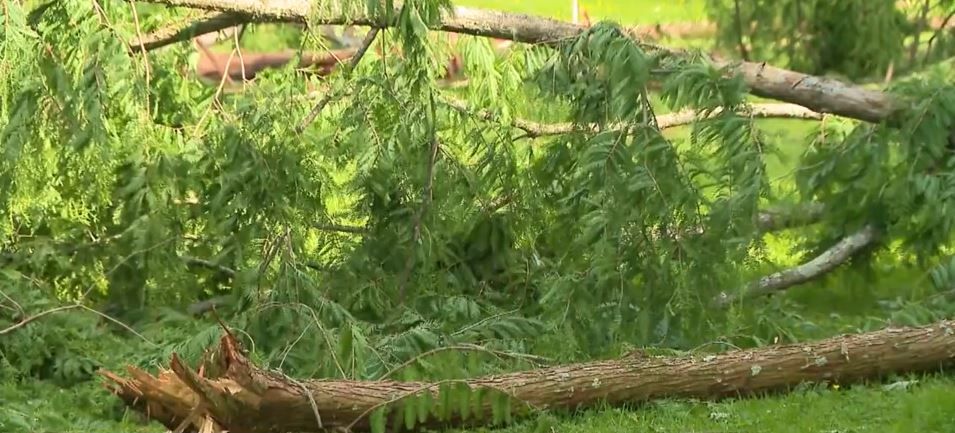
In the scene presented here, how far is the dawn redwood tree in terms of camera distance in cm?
563

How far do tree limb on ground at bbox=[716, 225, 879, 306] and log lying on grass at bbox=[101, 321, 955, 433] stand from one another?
169cm

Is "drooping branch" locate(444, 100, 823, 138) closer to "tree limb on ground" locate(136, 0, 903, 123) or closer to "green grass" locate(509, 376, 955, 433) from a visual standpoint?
"tree limb on ground" locate(136, 0, 903, 123)

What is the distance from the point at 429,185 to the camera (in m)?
6.15

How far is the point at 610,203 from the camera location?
18.3 feet

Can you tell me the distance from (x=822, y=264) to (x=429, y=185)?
249 cm

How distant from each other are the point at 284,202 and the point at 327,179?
0.39 meters

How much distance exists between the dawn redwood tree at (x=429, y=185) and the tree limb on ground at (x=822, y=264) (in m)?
0.01

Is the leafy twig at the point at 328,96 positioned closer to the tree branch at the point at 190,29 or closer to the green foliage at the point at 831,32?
the tree branch at the point at 190,29

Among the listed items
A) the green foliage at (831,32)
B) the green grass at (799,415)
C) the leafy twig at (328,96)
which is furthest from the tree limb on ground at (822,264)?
the green foliage at (831,32)

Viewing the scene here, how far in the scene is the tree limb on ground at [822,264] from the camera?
7.16 meters

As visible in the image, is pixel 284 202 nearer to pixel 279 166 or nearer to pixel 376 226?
pixel 279 166

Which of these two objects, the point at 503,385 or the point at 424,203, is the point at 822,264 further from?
the point at 503,385

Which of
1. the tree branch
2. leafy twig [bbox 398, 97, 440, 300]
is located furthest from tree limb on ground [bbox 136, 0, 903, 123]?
leafy twig [bbox 398, 97, 440, 300]

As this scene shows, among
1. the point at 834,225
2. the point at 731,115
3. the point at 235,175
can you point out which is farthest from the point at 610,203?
the point at 834,225
